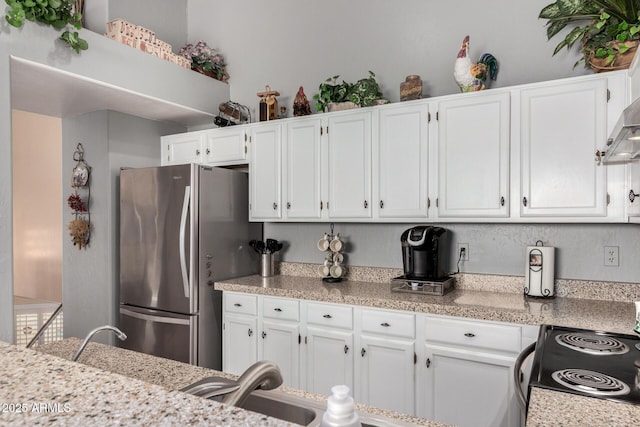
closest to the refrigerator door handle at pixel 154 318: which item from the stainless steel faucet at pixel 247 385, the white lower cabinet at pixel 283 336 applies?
the white lower cabinet at pixel 283 336

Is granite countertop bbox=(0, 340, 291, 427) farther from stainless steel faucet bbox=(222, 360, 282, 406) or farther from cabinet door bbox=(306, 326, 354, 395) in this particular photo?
cabinet door bbox=(306, 326, 354, 395)

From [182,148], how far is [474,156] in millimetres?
2486

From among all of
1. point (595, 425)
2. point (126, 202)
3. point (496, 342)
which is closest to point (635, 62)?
point (496, 342)

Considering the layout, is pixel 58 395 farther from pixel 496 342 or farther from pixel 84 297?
pixel 84 297

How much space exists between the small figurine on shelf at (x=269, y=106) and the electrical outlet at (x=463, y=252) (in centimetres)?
176

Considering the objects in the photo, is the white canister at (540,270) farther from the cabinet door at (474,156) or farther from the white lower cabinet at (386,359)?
the white lower cabinet at (386,359)

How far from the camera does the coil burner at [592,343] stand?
4.90 ft

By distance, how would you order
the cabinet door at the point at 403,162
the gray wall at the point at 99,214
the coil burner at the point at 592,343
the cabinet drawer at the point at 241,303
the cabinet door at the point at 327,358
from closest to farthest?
the coil burner at the point at 592,343 < the cabinet door at the point at 327,358 < the cabinet door at the point at 403,162 < the cabinet drawer at the point at 241,303 < the gray wall at the point at 99,214

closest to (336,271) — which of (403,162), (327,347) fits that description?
(327,347)

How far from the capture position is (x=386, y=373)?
8.07 ft

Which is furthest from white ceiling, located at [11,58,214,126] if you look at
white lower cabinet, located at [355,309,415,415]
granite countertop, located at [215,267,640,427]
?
white lower cabinet, located at [355,309,415,415]

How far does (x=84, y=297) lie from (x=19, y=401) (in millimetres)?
3518

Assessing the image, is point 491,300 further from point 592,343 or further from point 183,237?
point 183,237

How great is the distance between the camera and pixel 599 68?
7.53ft
